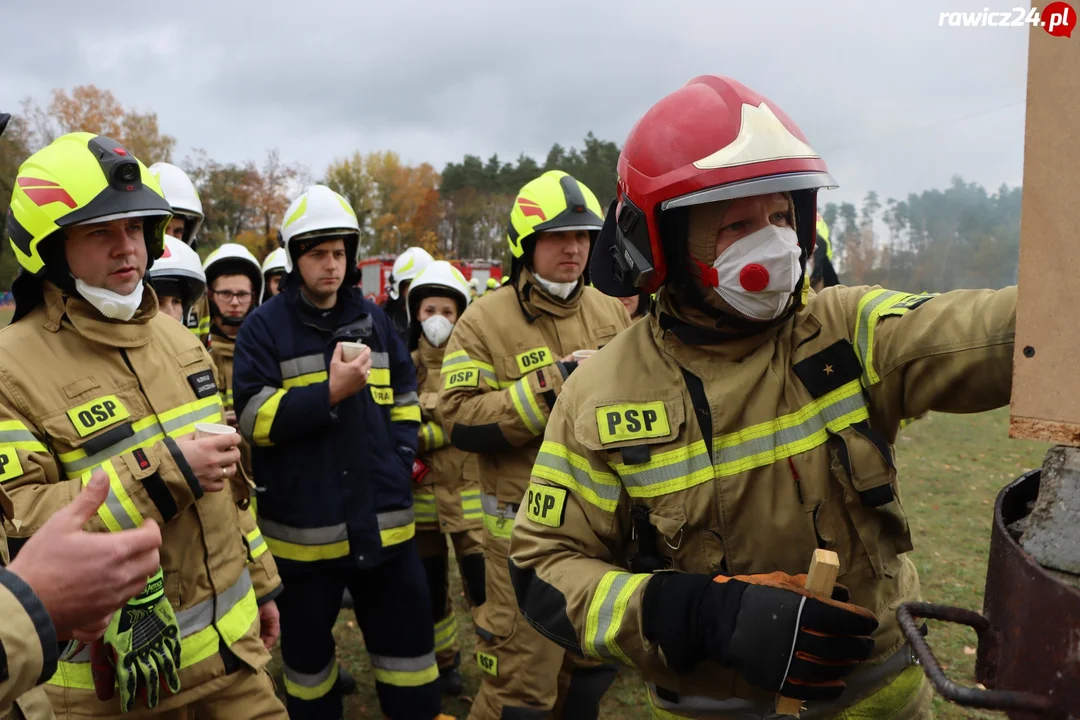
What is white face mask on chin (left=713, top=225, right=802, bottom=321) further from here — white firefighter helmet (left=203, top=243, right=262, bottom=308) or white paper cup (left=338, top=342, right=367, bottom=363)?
white firefighter helmet (left=203, top=243, right=262, bottom=308)

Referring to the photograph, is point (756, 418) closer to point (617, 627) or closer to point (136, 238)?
point (617, 627)

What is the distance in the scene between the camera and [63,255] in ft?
8.46

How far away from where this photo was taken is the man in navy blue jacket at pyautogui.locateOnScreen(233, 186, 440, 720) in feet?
11.7

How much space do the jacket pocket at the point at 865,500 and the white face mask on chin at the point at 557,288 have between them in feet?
7.42

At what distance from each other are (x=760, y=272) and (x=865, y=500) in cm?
57

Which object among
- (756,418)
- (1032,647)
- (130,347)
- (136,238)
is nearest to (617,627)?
(756,418)

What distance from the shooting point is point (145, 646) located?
238cm

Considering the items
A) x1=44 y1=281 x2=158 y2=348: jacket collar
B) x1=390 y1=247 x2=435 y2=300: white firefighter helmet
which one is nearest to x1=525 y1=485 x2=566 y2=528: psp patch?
x1=44 y1=281 x2=158 y2=348: jacket collar

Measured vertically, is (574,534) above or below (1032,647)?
below

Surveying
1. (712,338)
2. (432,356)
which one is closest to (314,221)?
(432,356)

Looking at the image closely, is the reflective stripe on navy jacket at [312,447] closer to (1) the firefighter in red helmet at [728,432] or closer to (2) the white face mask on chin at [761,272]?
(1) the firefighter in red helmet at [728,432]

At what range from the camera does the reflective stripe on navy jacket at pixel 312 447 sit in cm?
351

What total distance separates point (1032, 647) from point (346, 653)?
196 inches

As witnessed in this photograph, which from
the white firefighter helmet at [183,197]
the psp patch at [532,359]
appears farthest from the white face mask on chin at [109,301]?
the white firefighter helmet at [183,197]
